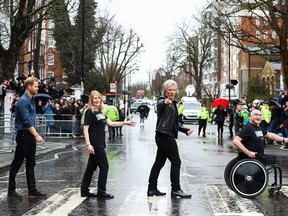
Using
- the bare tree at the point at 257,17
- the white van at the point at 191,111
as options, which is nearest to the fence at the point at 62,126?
the bare tree at the point at 257,17

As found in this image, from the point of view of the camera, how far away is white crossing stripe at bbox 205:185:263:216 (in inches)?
278

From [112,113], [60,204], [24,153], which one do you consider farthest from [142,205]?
[112,113]

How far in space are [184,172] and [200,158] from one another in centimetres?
336

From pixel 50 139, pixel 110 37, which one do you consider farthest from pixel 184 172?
pixel 110 37

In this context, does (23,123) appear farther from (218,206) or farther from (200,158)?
(200,158)

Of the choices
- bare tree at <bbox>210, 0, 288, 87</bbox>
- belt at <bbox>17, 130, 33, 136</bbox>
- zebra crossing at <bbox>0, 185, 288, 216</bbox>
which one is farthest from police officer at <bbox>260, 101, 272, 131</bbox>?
belt at <bbox>17, 130, 33, 136</bbox>

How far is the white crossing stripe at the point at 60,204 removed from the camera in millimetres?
Result: 7180

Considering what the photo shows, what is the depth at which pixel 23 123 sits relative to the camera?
834cm

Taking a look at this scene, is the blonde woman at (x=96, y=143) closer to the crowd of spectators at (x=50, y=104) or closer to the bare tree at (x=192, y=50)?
the crowd of spectators at (x=50, y=104)

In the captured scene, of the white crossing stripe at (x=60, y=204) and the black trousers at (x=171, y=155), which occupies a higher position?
the black trousers at (x=171, y=155)

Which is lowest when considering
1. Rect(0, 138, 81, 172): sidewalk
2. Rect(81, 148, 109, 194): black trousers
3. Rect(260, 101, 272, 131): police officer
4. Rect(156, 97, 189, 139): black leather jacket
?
Rect(0, 138, 81, 172): sidewalk

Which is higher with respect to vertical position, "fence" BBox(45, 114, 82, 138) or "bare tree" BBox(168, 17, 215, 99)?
"bare tree" BBox(168, 17, 215, 99)

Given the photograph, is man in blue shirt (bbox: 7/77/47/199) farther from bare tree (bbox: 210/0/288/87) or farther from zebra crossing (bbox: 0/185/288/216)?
bare tree (bbox: 210/0/288/87)

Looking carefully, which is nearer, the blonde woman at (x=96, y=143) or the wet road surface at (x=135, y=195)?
the wet road surface at (x=135, y=195)
